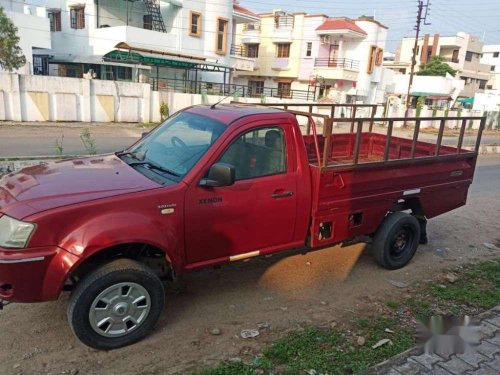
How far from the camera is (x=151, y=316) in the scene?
Answer: 11.9 ft

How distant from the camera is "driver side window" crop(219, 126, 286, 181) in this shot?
399 cm

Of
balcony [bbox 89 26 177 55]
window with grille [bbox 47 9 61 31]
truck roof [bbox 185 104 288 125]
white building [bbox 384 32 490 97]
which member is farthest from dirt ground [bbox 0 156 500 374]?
white building [bbox 384 32 490 97]

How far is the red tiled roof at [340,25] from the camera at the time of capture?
37.9m

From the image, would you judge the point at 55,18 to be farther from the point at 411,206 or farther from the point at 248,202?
the point at 248,202

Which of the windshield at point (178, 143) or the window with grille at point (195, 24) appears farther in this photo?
the window with grille at point (195, 24)

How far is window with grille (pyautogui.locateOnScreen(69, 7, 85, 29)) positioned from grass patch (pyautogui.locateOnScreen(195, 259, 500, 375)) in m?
30.7

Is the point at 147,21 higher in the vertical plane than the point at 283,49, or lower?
higher

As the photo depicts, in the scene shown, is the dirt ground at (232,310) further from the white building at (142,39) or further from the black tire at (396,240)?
the white building at (142,39)

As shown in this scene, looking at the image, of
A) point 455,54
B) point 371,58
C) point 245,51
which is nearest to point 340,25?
point 371,58

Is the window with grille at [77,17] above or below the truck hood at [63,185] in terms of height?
above

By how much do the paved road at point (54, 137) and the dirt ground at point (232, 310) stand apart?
22.6 feet

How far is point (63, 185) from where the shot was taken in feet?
11.5

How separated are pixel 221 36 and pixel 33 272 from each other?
31.7 m

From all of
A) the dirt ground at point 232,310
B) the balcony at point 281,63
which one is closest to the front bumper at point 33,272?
the dirt ground at point 232,310
